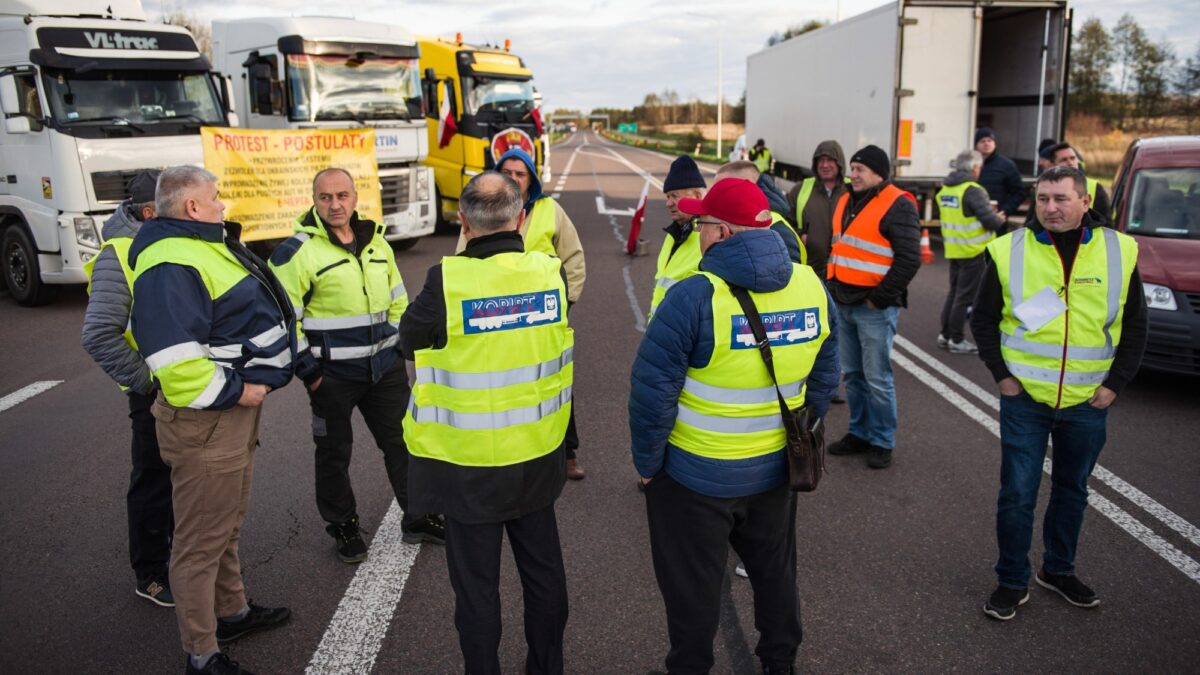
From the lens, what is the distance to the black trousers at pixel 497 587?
3.03 metres

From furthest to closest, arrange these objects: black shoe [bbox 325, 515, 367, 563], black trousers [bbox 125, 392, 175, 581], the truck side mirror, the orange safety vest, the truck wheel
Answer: the truck wheel → the truck side mirror → the orange safety vest → black shoe [bbox 325, 515, 367, 563] → black trousers [bbox 125, 392, 175, 581]

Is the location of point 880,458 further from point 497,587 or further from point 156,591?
point 156,591

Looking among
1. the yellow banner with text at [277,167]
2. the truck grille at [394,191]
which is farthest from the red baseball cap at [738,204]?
the truck grille at [394,191]

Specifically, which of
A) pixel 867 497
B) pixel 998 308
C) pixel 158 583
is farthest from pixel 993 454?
pixel 158 583

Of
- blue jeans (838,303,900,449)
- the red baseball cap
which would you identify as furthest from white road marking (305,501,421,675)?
blue jeans (838,303,900,449)

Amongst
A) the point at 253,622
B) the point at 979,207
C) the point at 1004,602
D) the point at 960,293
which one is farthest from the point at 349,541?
the point at 979,207

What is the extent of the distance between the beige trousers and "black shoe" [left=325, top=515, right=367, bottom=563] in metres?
0.97

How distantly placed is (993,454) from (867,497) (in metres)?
1.14

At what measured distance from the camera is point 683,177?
453cm

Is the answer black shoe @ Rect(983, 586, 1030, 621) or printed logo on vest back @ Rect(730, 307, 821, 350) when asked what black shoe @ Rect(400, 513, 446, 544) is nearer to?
printed logo on vest back @ Rect(730, 307, 821, 350)

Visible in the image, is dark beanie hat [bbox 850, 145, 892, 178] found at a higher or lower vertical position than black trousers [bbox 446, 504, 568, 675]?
higher

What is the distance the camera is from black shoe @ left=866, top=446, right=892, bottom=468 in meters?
5.36

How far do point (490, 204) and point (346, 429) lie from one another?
5.84 feet

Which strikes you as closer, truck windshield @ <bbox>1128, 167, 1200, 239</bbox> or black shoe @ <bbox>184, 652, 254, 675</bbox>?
black shoe @ <bbox>184, 652, 254, 675</bbox>
